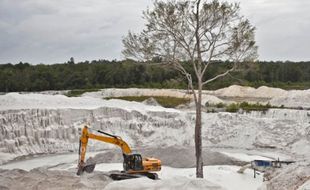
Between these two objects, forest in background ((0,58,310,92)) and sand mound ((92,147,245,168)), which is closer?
sand mound ((92,147,245,168))

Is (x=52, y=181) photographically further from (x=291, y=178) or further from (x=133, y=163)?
(x=291, y=178)

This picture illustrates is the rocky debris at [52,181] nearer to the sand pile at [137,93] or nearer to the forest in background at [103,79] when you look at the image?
the sand pile at [137,93]

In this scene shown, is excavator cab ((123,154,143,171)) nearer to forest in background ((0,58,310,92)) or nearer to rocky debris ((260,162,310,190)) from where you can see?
rocky debris ((260,162,310,190))

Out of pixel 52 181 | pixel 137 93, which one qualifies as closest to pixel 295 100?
pixel 137 93

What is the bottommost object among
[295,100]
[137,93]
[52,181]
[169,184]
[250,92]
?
[52,181]

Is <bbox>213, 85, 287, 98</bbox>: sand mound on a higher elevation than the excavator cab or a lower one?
higher

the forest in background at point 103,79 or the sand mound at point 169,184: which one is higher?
the forest in background at point 103,79

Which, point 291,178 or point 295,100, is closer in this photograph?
point 291,178

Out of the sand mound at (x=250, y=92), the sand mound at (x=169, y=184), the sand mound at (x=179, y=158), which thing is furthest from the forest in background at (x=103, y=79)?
the sand mound at (x=169, y=184)

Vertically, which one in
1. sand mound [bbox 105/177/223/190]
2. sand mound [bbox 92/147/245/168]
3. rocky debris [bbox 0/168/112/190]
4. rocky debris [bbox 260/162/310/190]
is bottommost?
sand mound [bbox 92/147/245/168]

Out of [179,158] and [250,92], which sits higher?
[250,92]

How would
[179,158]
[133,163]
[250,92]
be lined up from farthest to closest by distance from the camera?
[250,92] → [179,158] → [133,163]

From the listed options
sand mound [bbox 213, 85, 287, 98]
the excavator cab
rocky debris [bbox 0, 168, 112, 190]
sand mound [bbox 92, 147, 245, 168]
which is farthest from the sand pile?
rocky debris [bbox 0, 168, 112, 190]

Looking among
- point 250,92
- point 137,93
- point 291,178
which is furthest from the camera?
point 250,92
